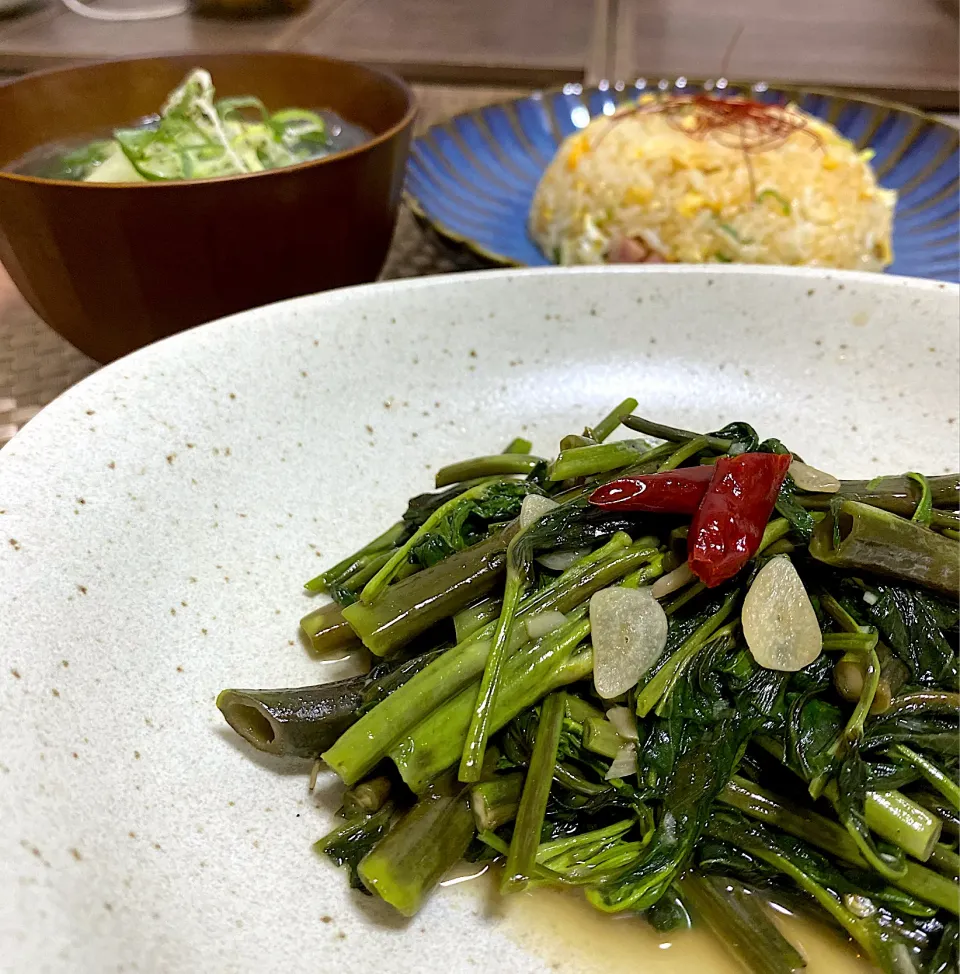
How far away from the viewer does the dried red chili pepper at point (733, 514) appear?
1.15 metres

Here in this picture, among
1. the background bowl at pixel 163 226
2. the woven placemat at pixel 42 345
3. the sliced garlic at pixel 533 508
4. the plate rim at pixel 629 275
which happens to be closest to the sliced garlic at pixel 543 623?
the sliced garlic at pixel 533 508

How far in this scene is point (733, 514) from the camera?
1.17 metres

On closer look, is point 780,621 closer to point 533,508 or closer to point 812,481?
point 812,481

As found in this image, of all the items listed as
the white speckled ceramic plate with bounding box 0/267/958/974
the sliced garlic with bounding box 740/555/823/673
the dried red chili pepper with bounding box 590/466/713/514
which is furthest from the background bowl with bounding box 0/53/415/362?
the sliced garlic with bounding box 740/555/823/673

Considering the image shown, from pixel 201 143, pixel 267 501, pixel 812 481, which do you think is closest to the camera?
pixel 812 481

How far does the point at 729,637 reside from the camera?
47.2 inches

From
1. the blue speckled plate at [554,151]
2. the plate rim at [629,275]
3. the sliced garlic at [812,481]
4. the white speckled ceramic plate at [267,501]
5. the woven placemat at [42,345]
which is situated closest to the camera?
the white speckled ceramic plate at [267,501]

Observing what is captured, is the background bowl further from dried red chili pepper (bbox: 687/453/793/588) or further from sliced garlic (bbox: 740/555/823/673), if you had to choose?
sliced garlic (bbox: 740/555/823/673)

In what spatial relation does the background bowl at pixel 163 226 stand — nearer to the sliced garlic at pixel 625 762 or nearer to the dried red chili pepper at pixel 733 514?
the dried red chili pepper at pixel 733 514

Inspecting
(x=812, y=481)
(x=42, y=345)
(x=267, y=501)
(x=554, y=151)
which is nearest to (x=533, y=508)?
(x=812, y=481)

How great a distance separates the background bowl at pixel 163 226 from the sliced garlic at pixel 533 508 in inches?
33.9

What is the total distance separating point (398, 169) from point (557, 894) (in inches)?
62.2

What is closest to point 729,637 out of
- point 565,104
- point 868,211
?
point 868,211

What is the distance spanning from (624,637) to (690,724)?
0.15m
